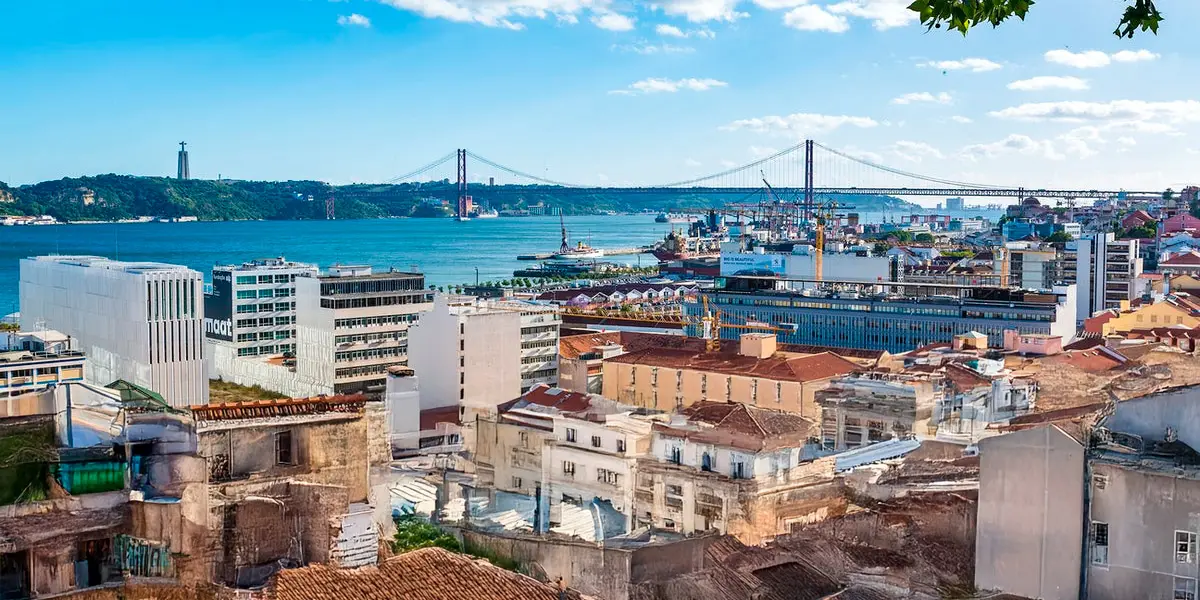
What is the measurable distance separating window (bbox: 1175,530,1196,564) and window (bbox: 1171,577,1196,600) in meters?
0.07

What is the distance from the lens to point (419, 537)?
6.87 meters

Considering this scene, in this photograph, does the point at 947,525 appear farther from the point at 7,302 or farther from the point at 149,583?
the point at 7,302

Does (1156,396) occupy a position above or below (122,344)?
above

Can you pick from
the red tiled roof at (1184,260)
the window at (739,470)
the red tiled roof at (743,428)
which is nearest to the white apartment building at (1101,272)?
the red tiled roof at (1184,260)

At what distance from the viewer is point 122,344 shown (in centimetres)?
2367

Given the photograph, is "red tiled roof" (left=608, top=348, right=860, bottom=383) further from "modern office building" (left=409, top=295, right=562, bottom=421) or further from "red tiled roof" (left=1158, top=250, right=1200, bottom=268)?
"red tiled roof" (left=1158, top=250, right=1200, bottom=268)

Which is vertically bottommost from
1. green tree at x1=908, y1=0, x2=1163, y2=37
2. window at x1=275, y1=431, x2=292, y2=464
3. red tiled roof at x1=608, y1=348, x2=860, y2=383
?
red tiled roof at x1=608, y1=348, x2=860, y2=383

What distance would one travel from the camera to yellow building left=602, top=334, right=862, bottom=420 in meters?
16.5

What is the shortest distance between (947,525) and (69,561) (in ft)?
13.4

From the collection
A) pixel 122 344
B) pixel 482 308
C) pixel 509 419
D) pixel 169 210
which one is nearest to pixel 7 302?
pixel 122 344

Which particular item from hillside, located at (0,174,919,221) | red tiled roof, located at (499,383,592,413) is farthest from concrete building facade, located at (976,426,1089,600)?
hillside, located at (0,174,919,221)

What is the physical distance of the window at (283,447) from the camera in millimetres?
5488

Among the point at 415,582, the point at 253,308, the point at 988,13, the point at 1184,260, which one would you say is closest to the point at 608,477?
the point at 415,582

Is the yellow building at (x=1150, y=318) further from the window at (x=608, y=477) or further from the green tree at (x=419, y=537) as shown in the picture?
the green tree at (x=419, y=537)
